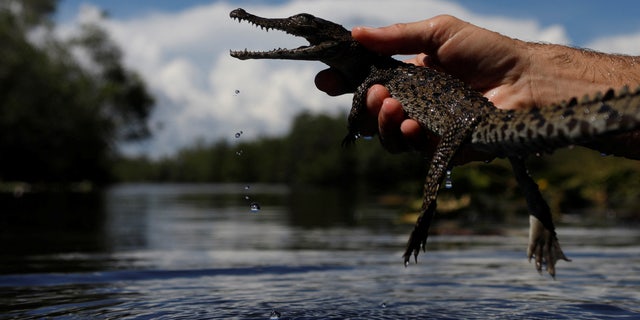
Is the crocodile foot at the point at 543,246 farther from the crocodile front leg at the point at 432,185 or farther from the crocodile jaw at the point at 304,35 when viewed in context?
the crocodile jaw at the point at 304,35

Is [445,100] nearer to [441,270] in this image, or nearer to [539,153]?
[539,153]

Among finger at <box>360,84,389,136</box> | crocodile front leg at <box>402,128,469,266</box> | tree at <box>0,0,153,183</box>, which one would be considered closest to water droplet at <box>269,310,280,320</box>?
crocodile front leg at <box>402,128,469,266</box>

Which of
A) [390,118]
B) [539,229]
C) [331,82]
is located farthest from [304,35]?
[539,229]

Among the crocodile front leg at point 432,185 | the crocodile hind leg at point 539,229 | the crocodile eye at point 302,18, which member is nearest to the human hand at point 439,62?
the crocodile eye at point 302,18

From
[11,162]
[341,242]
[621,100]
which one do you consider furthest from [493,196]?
[11,162]

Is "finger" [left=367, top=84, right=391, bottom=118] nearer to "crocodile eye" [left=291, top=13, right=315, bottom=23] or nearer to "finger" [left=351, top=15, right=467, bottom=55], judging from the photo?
"finger" [left=351, top=15, right=467, bottom=55]

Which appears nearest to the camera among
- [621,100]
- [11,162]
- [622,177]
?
[621,100]

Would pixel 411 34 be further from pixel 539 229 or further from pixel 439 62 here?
pixel 539 229
